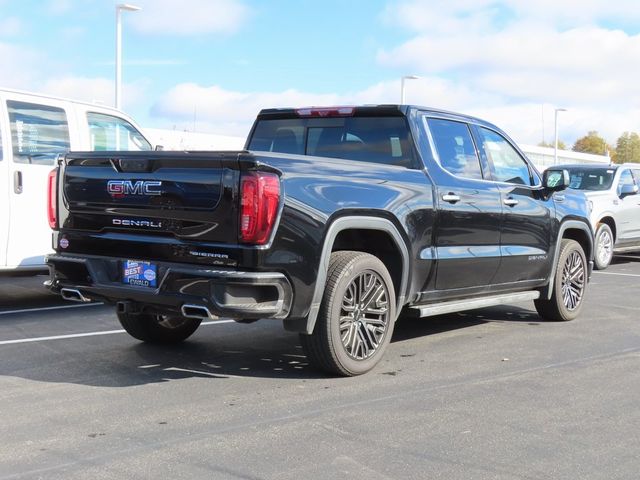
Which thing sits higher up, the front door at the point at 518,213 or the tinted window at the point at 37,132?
the tinted window at the point at 37,132

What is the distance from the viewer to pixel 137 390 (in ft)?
16.9

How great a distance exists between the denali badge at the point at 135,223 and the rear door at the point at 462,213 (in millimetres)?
2232

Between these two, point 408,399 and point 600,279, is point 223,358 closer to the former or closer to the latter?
point 408,399

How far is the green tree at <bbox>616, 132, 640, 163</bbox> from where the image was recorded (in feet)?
363

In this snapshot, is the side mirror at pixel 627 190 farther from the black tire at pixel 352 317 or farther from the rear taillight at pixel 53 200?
the rear taillight at pixel 53 200

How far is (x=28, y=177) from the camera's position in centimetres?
802

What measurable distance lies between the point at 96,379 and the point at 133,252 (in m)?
0.93

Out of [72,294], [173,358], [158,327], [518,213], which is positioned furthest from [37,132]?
[518,213]

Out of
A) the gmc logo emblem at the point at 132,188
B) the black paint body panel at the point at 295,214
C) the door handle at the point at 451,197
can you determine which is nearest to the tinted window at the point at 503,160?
the black paint body panel at the point at 295,214

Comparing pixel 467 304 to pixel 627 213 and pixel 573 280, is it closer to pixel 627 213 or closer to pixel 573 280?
pixel 573 280

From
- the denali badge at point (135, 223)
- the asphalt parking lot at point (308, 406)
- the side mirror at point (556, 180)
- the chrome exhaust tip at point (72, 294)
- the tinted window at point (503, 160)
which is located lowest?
the asphalt parking lot at point (308, 406)

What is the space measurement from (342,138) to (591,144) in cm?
12418

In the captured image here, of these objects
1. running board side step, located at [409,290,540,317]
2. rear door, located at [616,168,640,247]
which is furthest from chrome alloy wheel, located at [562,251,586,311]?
rear door, located at [616,168,640,247]

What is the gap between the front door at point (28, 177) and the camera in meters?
7.96
